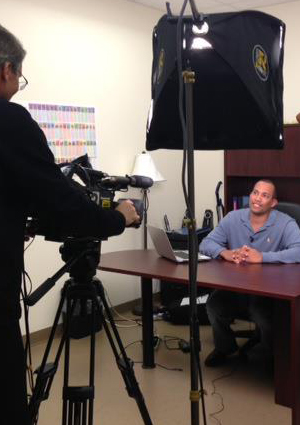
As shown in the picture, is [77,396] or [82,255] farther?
[77,396]

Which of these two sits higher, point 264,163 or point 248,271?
point 264,163

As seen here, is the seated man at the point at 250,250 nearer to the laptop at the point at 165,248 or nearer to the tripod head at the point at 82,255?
the laptop at the point at 165,248

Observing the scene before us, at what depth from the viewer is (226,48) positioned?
142 cm

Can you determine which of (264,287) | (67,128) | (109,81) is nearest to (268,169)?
A: (109,81)

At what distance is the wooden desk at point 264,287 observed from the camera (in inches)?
98.6

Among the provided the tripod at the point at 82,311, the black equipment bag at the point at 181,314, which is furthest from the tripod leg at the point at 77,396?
the black equipment bag at the point at 181,314

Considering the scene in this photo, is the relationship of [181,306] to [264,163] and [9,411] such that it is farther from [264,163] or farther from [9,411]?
[9,411]

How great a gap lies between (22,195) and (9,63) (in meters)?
0.36

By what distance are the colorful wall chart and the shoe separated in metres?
1.76

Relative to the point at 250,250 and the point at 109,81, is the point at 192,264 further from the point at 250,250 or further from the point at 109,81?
the point at 109,81

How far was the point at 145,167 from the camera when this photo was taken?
176 inches

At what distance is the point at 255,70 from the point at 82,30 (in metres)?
2.96

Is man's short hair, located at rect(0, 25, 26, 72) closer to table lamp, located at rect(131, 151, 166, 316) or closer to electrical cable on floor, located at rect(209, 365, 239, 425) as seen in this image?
electrical cable on floor, located at rect(209, 365, 239, 425)

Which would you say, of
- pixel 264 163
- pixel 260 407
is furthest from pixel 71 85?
pixel 260 407
